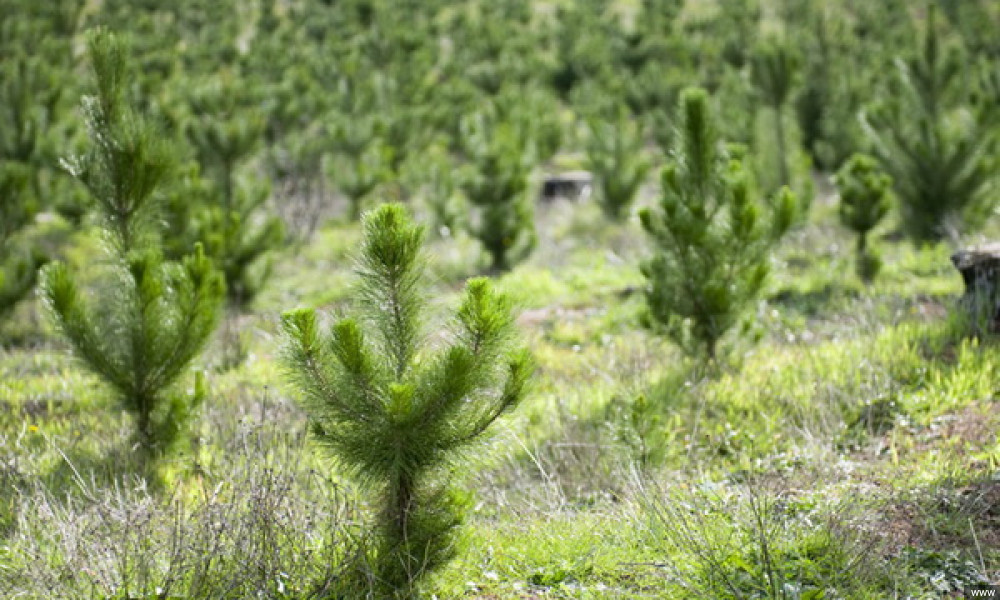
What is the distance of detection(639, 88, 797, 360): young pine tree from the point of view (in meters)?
5.77

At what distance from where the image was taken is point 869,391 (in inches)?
206

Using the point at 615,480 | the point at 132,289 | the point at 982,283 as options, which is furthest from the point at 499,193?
the point at 132,289

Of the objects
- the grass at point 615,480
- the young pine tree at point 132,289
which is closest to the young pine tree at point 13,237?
the grass at point 615,480

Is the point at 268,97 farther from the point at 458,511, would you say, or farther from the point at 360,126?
the point at 458,511

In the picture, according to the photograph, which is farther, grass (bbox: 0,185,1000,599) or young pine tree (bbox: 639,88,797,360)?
young pine tree (bbox: 639,88,797,360)

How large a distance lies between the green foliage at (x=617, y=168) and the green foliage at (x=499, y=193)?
2.66 m

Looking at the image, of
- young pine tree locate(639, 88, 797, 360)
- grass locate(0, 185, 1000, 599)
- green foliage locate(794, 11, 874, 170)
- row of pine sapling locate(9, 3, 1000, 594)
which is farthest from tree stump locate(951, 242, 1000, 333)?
green foliage locate(794, 11, 874, 170)

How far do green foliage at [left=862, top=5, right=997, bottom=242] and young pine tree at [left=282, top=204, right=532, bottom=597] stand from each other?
796cm

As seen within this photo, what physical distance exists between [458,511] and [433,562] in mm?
218

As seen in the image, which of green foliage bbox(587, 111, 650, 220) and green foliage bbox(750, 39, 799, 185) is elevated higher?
green foliage bbox(750, 39, 799, 185)

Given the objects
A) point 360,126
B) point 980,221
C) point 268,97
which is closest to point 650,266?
point 980,221

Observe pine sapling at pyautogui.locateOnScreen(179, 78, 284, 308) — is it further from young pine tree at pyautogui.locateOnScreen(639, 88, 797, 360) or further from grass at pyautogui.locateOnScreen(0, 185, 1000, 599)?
young pine tree at pyautogui.locateOnScreen(639, 88, 797, 360)

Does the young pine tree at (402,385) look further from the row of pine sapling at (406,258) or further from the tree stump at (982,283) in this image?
the tree stump at (982,283)

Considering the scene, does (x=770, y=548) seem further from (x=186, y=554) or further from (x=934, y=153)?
(x=934, y=153)
